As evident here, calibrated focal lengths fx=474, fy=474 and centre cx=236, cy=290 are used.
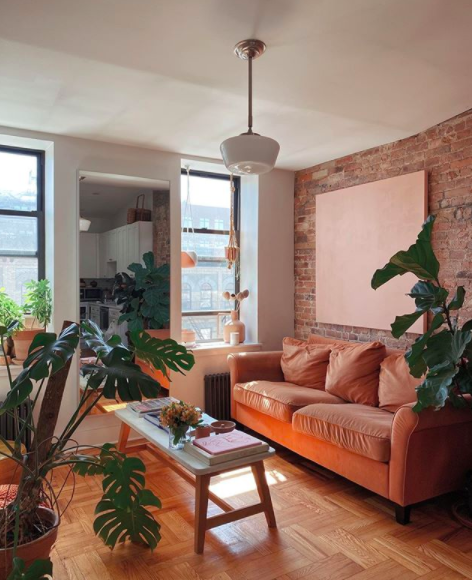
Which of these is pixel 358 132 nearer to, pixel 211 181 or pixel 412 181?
pixel 412 181

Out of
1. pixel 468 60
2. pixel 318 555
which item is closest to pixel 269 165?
pixel 468 60

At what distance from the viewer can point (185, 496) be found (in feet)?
10.3

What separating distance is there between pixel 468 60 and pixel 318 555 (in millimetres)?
2754

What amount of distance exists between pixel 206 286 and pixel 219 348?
2.25 feet

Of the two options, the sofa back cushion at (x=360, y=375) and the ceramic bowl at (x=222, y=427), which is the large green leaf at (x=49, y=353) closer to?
the ceramic bowl at (x=222, y=427)

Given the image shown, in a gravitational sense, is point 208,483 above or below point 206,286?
below

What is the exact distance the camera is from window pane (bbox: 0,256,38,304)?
3916 mm

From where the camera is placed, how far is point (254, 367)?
168 inches

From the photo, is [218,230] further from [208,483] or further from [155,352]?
[208,483]

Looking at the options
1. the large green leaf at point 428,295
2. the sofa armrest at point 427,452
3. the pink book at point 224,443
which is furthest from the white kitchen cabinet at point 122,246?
the sofa armrest at point 427,452

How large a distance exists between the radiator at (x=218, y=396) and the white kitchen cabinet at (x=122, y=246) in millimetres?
1315

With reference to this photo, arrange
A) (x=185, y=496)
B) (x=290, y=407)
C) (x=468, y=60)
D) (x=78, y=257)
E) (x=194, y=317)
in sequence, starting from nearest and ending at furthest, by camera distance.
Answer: (x=468, y=60) < (x=185, y=496) < (x=290, y=407) < (x=78, y=257) < (x=194, y=317)

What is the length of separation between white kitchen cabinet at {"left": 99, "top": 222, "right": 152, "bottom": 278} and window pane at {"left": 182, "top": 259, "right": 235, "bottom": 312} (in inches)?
26.0

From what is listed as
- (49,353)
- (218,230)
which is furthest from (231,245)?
(49,353)
